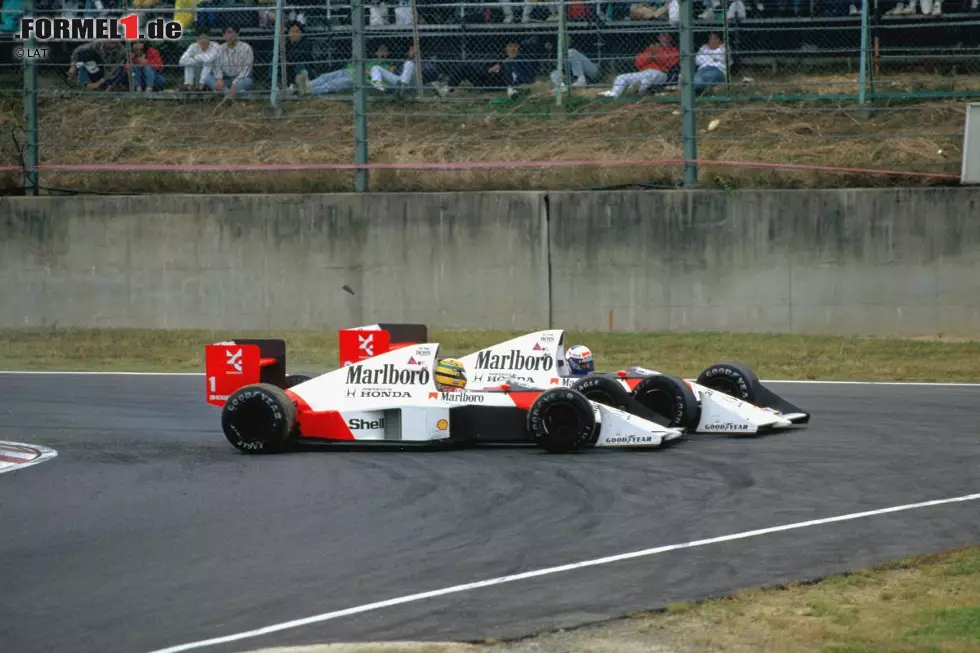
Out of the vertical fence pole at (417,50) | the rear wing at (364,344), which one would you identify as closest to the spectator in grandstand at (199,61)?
the vertical fence pole at (417,50)

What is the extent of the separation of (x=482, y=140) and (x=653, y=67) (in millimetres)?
2602

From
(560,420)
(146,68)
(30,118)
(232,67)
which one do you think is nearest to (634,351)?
(560,420)

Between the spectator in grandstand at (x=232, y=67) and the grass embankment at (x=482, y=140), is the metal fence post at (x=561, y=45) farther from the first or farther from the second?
the spectator in grandstand at (x=232, y=67)

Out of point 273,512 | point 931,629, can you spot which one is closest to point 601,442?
point 273,512

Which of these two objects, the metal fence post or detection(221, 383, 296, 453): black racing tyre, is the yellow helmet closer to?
detection(221, 383, 296, 453): black racing tyre

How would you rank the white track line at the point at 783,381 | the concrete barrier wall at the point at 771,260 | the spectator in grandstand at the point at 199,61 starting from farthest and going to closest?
the spectator in grandstand at the point at 199,61 → the concrete barrier wall at the point at 771,260 → the white track line at the point at 783,381

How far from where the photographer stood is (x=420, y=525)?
9031 mm

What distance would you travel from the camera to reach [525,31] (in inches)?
781

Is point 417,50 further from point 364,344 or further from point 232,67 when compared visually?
point 364,344

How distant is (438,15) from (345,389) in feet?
31.7

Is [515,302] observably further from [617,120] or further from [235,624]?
[235,624]

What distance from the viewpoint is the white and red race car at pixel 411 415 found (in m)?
11.4

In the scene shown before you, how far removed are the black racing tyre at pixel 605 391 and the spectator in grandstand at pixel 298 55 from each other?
979 cm

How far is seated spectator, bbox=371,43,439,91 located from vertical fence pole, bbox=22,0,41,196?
4.67 meters
